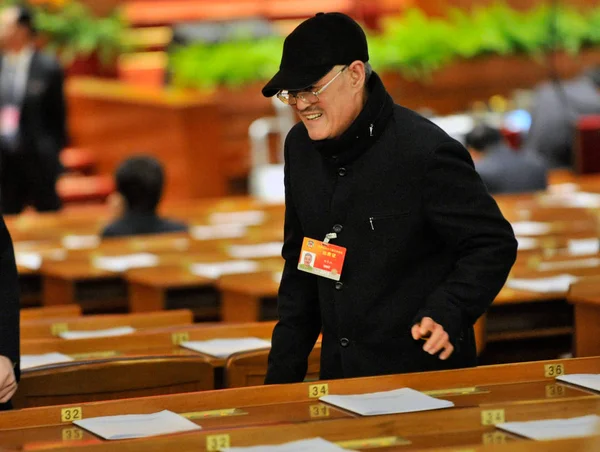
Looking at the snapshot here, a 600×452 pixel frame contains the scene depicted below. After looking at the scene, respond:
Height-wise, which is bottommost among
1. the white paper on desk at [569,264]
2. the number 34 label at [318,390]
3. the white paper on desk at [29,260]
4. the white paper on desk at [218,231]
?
the number 34 label at [318,390]

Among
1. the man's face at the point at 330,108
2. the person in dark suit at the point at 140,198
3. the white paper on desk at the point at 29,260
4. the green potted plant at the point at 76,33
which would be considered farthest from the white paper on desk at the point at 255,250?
the green potted plant at the point at 76,33

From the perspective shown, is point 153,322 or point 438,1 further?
point 438,1

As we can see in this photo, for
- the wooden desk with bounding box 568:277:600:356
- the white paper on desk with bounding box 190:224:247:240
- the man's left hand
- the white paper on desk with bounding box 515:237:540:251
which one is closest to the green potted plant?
the white paper on desk with bounding box 190:224:247:240

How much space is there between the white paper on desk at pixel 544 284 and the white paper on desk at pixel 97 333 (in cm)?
130

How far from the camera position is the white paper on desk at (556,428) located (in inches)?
87.5

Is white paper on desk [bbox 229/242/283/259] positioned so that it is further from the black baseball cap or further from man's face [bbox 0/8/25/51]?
man's face [bbox 0/8/25/51]

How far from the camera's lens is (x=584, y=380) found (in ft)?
8.77

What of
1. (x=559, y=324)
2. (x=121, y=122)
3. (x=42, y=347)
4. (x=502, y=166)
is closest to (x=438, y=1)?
(x=121, y=122)

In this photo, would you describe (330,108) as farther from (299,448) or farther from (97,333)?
(97,333)

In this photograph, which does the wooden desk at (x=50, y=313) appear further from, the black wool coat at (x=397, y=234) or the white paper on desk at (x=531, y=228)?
the white paper on desk at (x=531, y=228)

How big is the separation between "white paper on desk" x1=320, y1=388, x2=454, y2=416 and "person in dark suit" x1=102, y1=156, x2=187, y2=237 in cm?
336

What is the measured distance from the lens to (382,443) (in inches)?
88.0

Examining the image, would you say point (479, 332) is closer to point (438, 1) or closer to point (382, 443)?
point (382, 443)

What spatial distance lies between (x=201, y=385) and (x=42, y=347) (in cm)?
58
